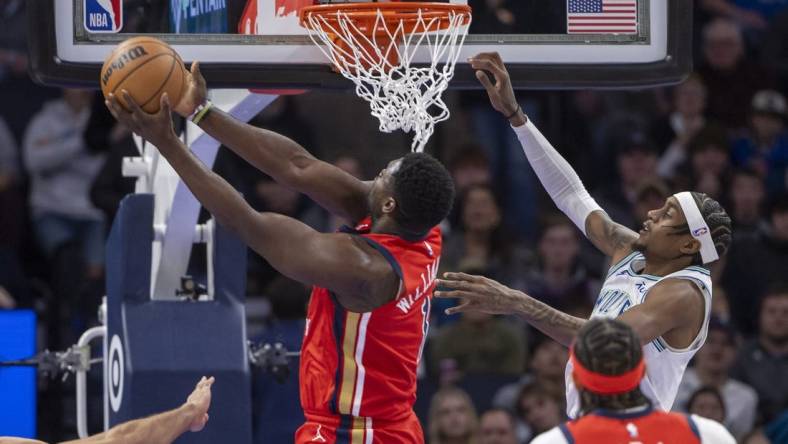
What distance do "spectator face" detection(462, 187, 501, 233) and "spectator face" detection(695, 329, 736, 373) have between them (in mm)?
1702

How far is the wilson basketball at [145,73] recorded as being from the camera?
530 centimetres

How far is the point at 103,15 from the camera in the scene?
647cm

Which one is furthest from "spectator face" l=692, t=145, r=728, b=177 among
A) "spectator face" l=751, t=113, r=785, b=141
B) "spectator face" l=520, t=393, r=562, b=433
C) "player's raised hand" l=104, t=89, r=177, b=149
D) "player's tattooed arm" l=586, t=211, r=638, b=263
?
"player's raised hand" l=104, t=89, r=177, b=149

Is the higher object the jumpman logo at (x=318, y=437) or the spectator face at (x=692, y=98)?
the spectator face at (x=692, y=98)

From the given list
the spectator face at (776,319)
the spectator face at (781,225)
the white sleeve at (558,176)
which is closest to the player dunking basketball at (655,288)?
the white sleeve at (558,176)

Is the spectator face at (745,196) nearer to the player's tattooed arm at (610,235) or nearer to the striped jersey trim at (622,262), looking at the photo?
the player's tattooed arm at (610,235)

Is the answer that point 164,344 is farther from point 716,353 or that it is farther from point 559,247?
point 716,353

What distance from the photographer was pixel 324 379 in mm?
5816

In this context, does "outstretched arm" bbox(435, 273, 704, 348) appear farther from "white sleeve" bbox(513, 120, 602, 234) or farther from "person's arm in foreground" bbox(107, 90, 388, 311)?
"white sleeve" bbox(513, 120, 602, 234)

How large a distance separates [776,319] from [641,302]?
422cm

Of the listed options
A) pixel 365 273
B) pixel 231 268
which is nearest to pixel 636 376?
pixel 365 273

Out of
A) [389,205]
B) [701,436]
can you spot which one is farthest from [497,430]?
[701,436]

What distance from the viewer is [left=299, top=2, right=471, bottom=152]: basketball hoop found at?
6.21 metres

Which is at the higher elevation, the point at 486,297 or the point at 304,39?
the point at 304,39
